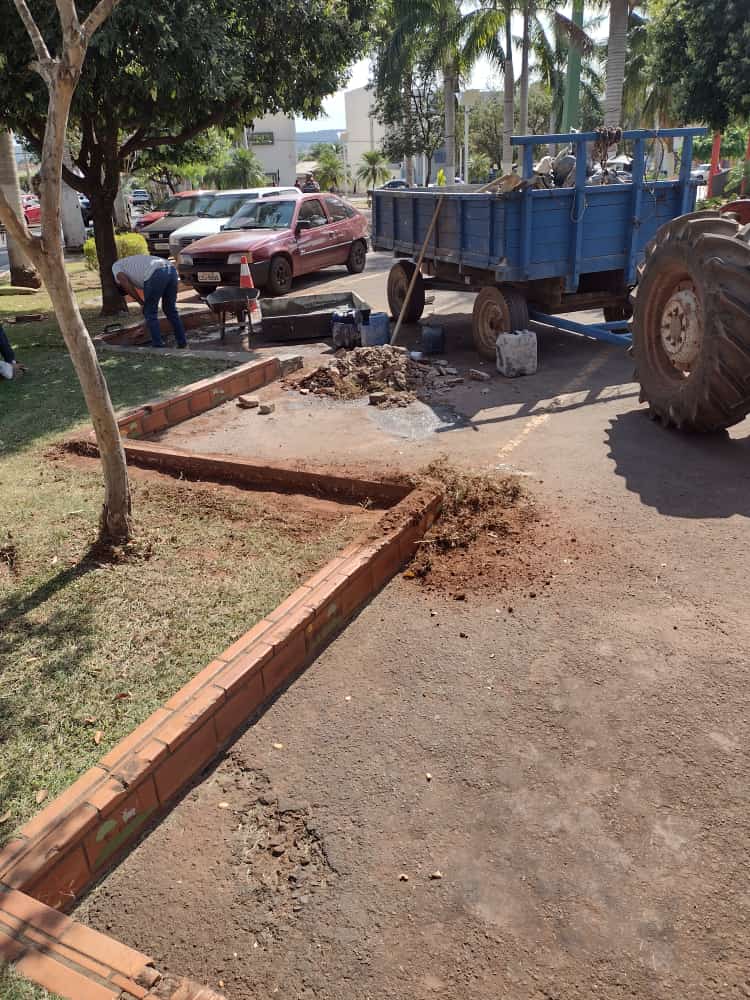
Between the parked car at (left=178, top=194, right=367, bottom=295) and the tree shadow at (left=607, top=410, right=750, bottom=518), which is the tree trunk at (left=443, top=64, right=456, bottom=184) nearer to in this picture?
the parked car at (left=178, top=194, right=367, bottom=295)

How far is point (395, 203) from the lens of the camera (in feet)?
38.6

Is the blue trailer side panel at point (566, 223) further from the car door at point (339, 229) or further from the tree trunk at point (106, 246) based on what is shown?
the car door at point (339, 229)

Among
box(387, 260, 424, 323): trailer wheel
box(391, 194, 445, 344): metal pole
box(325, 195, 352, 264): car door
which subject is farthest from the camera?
box(325, 195, 352, 264): car door

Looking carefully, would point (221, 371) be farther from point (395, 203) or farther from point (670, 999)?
point (670, 999)

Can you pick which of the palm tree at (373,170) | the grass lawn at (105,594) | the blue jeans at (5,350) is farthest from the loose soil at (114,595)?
the palm tree at (373,170)

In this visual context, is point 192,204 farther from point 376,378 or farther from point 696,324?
point 696,324

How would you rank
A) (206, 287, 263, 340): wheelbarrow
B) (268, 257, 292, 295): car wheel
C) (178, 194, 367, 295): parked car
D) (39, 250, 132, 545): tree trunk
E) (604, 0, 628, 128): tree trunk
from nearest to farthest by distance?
(39, 250, 132, 545): tree trunk, (206, 287, 263, 340): wheelbarrow, (178, 194, 367, 295): parked car, (268, 257, 292, 295): car wheel, (604, 0, 628, 128): tree trunk

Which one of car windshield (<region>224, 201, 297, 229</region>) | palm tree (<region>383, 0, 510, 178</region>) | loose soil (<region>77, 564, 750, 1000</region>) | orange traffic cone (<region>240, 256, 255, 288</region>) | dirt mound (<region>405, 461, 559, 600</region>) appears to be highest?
palm tree (<region>383, 0, 510, 178</region>)

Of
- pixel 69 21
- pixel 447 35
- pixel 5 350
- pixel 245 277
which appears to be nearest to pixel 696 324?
pixel 69 21

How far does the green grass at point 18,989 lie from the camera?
7.76ft

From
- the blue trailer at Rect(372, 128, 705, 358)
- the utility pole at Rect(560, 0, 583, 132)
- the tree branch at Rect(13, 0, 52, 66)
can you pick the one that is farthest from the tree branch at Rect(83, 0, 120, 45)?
the utility pole at Rect(560, 0, 583, 132)

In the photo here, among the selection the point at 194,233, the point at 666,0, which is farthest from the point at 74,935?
the point at 666,0

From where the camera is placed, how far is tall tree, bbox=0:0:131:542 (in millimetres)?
4086

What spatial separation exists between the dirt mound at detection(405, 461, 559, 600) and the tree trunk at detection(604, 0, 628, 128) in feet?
Result: 53.5
